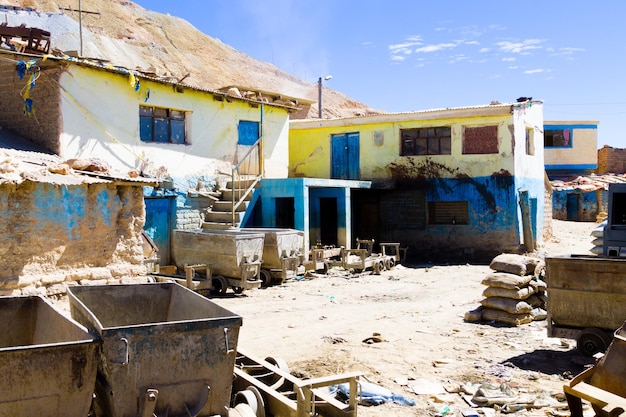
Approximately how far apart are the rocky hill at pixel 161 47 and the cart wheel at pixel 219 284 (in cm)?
2845

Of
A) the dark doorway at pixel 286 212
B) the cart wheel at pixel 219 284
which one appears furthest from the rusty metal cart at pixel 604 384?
the dark doorway at pixel 286 212

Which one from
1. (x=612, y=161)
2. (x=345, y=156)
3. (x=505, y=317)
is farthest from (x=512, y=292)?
(x=612, y=161)

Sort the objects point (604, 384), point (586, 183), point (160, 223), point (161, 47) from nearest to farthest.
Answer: point (604, 384)
point (160, 223)
point (586, 183)
point (161, 47)

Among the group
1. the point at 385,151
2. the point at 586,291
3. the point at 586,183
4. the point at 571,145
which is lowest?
the point at 586,291

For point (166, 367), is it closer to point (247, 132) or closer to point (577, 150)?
point (247, 132)

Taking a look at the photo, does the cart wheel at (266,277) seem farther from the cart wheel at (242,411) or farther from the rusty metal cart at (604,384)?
the rusty metal cart at (604,384)

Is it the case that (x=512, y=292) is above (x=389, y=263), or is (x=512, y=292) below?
above

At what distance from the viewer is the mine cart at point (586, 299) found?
7141 mm

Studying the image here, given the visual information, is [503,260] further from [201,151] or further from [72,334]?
[201,151]

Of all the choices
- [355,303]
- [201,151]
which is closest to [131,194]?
[355,303]

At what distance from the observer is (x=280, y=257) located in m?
13.8

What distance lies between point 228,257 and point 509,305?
5.82 m

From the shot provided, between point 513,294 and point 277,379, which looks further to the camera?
point 513,294

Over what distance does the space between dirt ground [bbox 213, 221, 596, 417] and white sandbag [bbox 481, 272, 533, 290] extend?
646 mm
